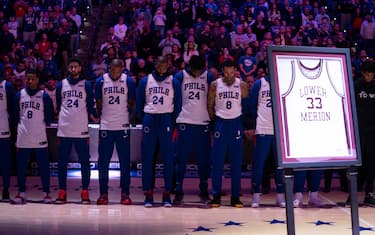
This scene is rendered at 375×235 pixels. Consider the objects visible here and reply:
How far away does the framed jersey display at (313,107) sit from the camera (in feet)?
14.6

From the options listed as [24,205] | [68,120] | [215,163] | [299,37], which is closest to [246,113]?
[215,163]

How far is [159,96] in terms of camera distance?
882cm

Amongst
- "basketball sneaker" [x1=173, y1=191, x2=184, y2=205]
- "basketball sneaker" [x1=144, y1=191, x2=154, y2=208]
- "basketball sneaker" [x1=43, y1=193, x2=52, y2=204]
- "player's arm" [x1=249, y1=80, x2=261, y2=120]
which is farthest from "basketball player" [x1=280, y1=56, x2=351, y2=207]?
"basketball sneaker" [x1=43, y1=193, x2=52, y2=204]

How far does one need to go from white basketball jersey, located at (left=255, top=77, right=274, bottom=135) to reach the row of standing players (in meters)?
0.01

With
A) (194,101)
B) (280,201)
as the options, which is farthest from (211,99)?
(280,201)

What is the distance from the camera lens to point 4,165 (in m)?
9.23

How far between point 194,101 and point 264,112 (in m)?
0.95

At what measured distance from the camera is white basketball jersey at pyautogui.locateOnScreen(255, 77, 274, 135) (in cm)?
880

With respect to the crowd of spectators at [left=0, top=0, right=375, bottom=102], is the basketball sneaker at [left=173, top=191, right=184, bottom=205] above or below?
below

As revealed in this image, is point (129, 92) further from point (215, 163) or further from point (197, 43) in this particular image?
point (197, 43)

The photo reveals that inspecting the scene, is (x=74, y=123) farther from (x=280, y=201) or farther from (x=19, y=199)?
(x=280, y=201)

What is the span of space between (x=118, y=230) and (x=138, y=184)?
157 inches

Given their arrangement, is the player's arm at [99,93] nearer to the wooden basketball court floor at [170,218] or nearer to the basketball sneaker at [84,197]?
the basketball sneaker at [84,197]

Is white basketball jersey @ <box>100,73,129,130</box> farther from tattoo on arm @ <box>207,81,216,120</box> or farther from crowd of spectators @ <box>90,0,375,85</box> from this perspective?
crowd of spectators @ <box>90,0,375,85</box>
